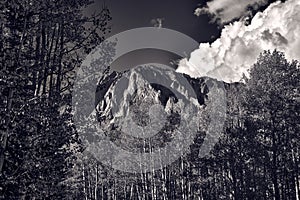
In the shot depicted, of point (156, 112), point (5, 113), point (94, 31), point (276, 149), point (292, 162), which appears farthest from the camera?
point (156, 112)

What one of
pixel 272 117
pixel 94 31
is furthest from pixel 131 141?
pixel 94 31

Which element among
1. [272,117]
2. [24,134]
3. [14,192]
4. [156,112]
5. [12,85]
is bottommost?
[14,192]

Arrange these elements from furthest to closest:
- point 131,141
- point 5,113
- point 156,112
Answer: point 131,141, point 156,112, point 5,113

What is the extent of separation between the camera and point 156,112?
3625 cm

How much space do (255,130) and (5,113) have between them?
25.1 m

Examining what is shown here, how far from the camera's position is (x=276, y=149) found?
29.0m

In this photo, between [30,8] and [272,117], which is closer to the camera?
[30,8]

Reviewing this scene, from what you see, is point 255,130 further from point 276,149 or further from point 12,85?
point 12,85

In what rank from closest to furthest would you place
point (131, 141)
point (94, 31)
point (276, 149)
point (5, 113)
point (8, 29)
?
point (5, 113) → point (8, 29) → point (94, 31) → point (276, 149) → point (131, 141)

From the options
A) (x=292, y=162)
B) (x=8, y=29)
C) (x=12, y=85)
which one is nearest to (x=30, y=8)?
(x=8, y=29)

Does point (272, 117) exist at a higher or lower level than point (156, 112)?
lower

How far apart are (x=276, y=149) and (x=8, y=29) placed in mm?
23969

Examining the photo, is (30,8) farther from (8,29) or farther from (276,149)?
(276,149)

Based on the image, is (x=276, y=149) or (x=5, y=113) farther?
(x=276, y=149)
